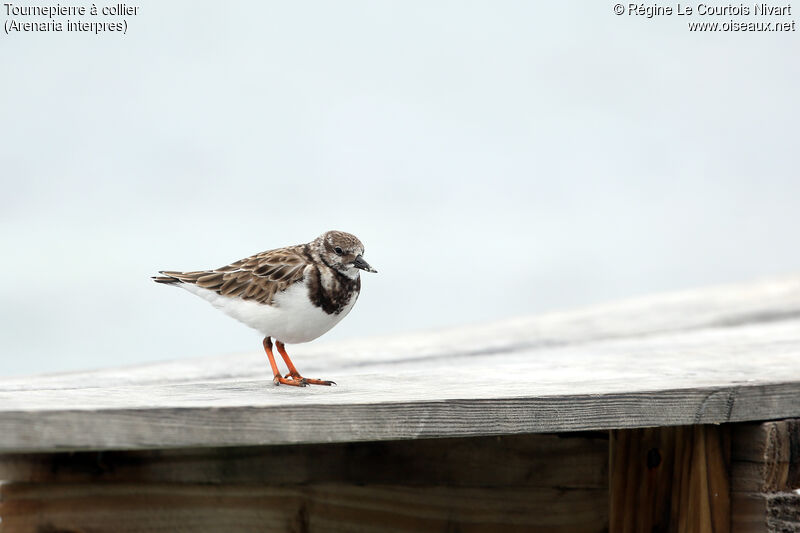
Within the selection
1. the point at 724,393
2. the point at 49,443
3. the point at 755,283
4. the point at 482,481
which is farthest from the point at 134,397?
the point at 755,283

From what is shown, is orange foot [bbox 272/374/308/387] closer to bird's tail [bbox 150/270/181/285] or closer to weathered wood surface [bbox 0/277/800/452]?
weathered wood surface [bbox 0/277/800/452]

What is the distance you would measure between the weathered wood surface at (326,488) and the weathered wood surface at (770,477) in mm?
392

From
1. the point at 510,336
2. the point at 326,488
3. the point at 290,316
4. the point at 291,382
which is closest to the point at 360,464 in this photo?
the point at 326,488

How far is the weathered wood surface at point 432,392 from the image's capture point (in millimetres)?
2088

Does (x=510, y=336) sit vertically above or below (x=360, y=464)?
above

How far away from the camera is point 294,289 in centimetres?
300

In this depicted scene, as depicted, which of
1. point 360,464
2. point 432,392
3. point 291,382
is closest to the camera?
point 432,392

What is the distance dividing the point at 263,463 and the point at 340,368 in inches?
52.9

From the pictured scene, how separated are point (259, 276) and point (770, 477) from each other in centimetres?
149

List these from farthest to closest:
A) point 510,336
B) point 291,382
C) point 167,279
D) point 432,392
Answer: point 510,336 → point 167,279 → point 291,382 → point 432,392

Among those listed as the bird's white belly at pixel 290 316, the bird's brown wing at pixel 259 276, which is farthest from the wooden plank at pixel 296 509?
the bird's brown wing at pixel 259 276

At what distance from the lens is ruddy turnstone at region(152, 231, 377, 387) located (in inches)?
118

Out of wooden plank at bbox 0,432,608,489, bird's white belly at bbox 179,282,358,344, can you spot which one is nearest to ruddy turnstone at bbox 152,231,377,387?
bird's white belly at bbox 179,282,358,344

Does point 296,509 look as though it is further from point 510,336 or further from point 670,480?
point 510,336
